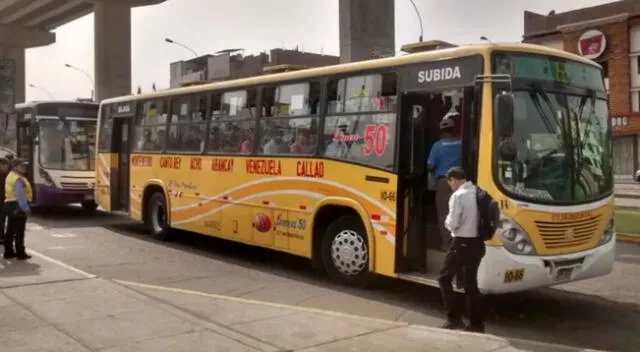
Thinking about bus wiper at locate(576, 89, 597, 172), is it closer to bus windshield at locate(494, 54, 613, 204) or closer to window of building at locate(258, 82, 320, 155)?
bus windshield at locate(494, 54, 613, 204)

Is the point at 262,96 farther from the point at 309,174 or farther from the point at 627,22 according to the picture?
the point at 627,22

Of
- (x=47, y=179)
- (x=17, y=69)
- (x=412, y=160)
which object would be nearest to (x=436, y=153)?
(x=412, y=160)

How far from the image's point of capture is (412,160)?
7.96 metres

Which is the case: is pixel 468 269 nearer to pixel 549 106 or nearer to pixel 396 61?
pixel 549 106

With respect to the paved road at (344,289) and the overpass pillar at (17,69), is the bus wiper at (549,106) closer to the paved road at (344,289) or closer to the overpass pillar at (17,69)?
the paved road at (344,289)

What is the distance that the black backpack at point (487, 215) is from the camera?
644 cm

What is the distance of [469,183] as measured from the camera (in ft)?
21.5

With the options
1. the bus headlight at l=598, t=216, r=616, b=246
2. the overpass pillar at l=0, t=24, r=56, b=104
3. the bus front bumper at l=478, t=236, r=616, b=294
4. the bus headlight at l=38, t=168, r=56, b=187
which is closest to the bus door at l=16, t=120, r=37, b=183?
the bus headlight at l=38, t=168, r=56, b=187

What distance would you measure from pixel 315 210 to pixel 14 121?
1386 cm

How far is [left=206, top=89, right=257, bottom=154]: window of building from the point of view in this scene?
1060cm

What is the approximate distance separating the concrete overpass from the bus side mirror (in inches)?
1476

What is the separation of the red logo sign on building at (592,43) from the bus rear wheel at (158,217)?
34.5 metres

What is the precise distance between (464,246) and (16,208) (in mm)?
7178

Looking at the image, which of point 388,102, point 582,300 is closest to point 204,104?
point 388,102
